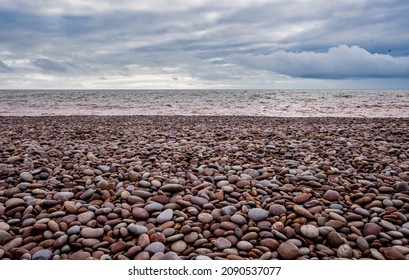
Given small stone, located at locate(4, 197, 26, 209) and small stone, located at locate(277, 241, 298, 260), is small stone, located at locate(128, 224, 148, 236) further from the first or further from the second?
small stone, located at locate(4, 197, 26, 209)

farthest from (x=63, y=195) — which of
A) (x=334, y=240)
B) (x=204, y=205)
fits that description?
(x=334, y=240)

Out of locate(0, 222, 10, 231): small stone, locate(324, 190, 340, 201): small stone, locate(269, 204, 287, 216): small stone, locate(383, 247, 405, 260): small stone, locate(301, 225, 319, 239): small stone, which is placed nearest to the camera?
locate(383, 247, 405, 260): small stone

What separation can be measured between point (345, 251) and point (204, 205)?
1.39 m

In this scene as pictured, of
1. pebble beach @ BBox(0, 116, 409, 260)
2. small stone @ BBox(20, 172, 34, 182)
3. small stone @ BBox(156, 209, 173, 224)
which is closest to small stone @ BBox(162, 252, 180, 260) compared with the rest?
pebble beach @ BBox(0, 116, 409, 260)

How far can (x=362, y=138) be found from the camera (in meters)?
6.96

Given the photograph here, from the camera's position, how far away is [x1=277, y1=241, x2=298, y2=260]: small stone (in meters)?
2.37

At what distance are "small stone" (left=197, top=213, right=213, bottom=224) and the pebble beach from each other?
10 millimetres

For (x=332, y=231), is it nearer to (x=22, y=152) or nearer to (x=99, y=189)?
(x=99, y=189)

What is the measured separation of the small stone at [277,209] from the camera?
2.96 meters

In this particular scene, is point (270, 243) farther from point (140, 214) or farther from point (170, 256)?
point (140, 214)

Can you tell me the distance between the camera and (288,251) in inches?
94.0

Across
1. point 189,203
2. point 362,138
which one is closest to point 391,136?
point 362,138

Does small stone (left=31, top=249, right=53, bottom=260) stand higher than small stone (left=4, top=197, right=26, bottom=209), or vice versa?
small stone (left=4, top=197, right=26, bottom=209)

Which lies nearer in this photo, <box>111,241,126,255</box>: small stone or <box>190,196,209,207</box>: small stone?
<box>111,241,126,255</box>: small stone
